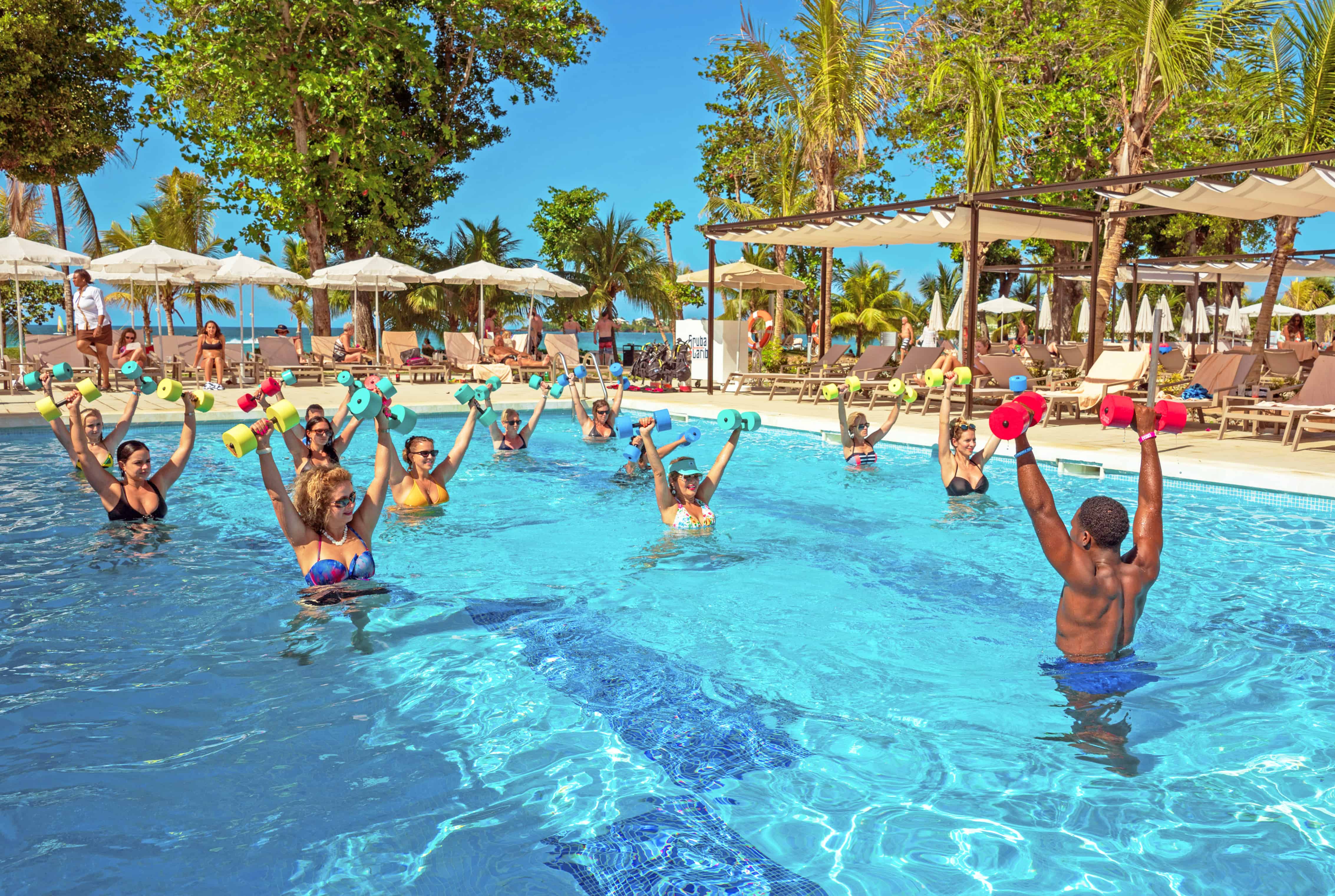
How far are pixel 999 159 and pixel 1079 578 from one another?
19.9 m

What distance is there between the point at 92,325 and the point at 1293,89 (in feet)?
66.7

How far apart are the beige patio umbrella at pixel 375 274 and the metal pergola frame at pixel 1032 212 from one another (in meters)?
6.43

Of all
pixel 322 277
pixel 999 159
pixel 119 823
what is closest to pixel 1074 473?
Answer: pixel 119 823

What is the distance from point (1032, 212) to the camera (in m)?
14.9

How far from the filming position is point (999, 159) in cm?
2170

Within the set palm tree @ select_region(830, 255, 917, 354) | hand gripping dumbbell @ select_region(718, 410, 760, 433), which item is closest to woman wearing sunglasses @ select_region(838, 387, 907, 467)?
hand gripping dumbbell @ select_region(718, 410, 760, 433)

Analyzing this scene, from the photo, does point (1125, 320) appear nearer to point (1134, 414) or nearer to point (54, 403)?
point (1134, 414)

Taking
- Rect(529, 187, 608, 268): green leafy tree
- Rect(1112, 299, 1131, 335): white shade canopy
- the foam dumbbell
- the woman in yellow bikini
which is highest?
Rect(529, 187, 608, 268): green leafy tree

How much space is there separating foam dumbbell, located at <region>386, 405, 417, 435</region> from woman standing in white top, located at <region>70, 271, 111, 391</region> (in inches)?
514

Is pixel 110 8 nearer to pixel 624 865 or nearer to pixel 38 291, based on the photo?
pixel 38 291

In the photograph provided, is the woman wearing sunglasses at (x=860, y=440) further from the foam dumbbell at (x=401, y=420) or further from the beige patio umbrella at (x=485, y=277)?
the beige patio umbrella at (x=485, y=277)

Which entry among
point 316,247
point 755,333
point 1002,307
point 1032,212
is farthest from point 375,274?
point 1002,307

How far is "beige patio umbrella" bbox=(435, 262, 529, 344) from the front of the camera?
20.9m

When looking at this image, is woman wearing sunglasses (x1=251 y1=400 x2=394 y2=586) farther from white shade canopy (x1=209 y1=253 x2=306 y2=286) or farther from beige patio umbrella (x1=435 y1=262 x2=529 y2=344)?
beige patio umbrella (x1=435 y1=262 x2=529 y2=344)
